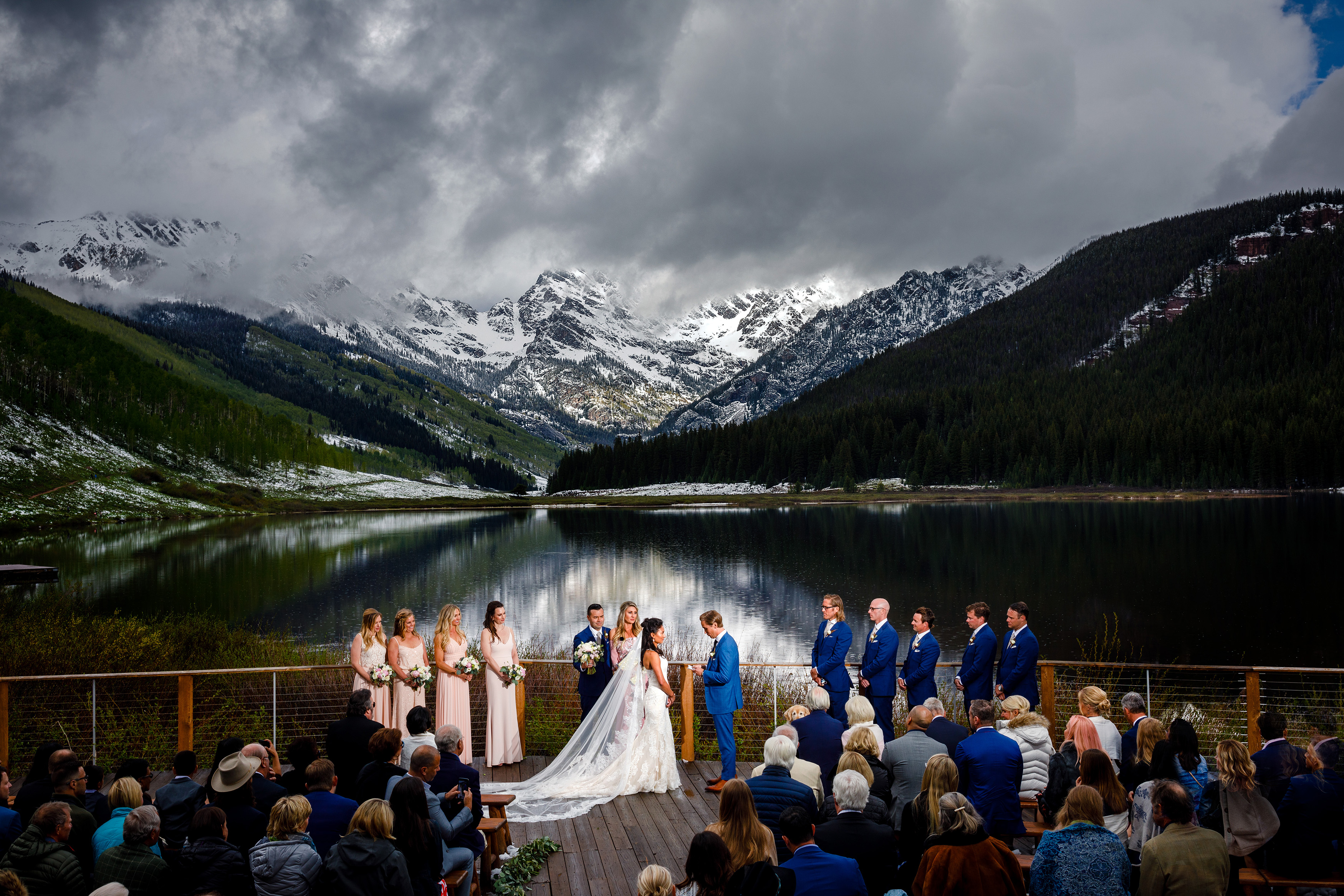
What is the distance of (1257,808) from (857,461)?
141142 millimetres

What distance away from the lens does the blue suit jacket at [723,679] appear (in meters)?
10.8

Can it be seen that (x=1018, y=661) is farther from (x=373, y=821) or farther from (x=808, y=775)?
(x=373, y=821)

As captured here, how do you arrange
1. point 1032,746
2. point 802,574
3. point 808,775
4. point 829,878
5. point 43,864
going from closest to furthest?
point 829,878 → point 43,864 → point 808,775 → point 1032,746 → point 802,574

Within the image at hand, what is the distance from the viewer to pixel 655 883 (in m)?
4.57

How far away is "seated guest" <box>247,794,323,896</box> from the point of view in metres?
5.68

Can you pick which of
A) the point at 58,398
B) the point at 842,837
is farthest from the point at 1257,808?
the point at 58,398

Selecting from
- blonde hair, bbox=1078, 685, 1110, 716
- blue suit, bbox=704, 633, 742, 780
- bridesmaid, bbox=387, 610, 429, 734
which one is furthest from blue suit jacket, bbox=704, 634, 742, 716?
blonde hair, bbox=1078, 685, 1110, 716

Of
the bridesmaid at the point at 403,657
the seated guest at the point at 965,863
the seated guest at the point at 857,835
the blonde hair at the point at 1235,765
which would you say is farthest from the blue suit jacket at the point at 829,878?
the bridesmaid at the point at 403,657

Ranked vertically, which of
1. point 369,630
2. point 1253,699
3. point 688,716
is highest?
point 369,630

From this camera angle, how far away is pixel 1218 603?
3198 cm

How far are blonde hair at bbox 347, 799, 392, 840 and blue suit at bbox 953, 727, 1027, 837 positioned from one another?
203 inches

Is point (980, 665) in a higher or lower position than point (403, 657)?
lower

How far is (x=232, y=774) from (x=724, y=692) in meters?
6.15

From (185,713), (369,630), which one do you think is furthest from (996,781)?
(185,713)
